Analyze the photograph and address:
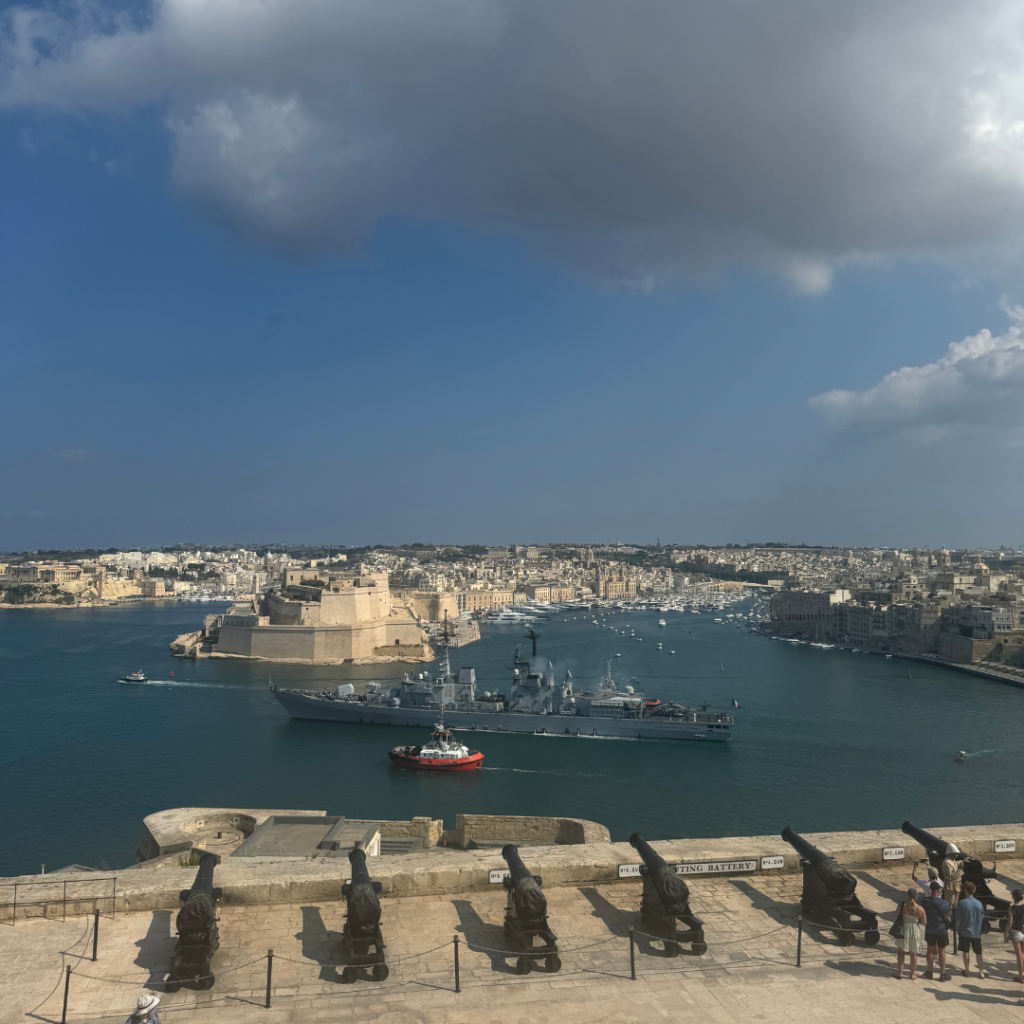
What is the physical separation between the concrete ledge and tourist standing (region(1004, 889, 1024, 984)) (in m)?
1.07

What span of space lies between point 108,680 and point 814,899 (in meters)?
28.0

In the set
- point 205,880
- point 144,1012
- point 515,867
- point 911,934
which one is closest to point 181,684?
point 205,880

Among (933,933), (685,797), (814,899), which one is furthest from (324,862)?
(685,797)

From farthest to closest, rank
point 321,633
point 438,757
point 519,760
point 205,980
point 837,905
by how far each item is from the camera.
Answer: point 321,633
point 519,760
point 438,757
point 837,905
point 205,980

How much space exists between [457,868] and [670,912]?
110 centimetres

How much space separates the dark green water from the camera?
532 inches

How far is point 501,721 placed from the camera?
20672 millimetres

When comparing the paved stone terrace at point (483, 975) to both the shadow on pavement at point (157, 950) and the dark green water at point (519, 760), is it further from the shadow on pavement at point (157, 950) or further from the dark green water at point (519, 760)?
the dark green water at point (519, 760)

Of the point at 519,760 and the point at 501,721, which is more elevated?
the point at 501,721

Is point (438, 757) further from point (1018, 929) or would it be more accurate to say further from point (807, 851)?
point (1018, 929)

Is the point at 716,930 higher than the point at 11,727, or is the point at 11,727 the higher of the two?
the point at 716,930

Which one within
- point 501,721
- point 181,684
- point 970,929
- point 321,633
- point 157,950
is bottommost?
point 181,684

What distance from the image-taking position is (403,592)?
156 feet

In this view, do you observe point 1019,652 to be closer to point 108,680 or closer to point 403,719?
point 403,719
